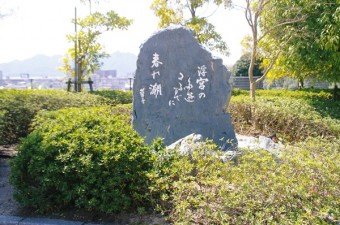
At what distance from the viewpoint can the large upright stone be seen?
5430 mm

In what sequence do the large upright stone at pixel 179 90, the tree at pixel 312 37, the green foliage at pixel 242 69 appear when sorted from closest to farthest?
the large upright stone at pixel 179 90
the tree at pixel 312 37
the green foliage at pixel 242 69

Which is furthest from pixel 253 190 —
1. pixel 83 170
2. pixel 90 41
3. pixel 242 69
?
pixel 242 69

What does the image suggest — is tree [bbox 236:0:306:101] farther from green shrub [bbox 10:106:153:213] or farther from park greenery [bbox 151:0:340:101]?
green shrub [bbox 10:106:153:213]

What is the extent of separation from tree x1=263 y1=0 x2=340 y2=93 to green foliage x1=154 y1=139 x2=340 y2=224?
17.7ft

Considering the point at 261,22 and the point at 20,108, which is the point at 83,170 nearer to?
the point at 20,108

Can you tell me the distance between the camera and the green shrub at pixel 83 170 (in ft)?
11.1

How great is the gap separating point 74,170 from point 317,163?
2.08 m

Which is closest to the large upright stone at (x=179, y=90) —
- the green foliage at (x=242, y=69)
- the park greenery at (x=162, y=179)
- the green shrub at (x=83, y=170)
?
the park greenery at (x=162, y=179)

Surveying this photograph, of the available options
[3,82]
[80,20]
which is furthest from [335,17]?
[3,82]

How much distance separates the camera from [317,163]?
→ 328 centimetres

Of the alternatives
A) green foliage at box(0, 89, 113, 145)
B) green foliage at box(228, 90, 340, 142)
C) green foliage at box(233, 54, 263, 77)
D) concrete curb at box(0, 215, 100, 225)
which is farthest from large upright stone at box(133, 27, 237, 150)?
green foliage at box(233, 54, 263, 77)

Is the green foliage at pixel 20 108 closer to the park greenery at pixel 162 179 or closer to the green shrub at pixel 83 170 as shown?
the green shrub at pixel 83 170

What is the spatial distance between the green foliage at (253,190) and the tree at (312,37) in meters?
5.40

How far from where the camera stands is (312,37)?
8.71 m
